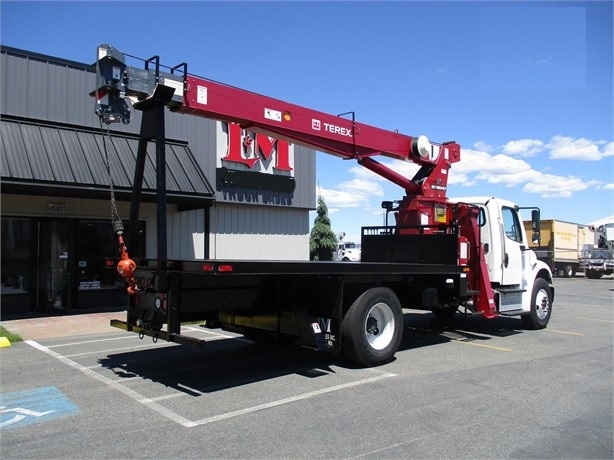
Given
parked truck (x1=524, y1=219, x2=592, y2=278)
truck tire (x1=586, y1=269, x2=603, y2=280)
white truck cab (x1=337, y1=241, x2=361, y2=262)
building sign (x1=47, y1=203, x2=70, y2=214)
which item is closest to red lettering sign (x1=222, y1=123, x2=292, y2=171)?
building sign (x1=47, y1=203, x2=70, y2=214)

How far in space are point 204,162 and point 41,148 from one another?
466 centimetres

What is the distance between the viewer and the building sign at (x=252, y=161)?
16.0 metres

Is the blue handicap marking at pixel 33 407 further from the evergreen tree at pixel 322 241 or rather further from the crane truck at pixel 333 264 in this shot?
the evergreen tree at pixel 322 241

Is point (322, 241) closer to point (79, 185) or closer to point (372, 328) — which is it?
point (79, 185)

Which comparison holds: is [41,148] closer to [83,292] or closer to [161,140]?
[83,292]

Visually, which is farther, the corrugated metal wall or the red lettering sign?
the red lettering sign

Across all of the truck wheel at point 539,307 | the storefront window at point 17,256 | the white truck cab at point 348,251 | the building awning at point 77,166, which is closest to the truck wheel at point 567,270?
the white truck cab at point 348,251

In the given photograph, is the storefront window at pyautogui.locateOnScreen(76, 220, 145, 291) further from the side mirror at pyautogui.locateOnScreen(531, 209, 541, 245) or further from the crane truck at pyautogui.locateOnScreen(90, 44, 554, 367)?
the side mirror at pyautogui.locateOnScreen(531, 209, 541, 245)

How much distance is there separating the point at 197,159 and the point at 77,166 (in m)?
3.97

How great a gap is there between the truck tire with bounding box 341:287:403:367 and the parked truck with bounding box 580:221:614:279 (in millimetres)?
30721

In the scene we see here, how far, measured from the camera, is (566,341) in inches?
380

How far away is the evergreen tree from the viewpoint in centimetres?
3672

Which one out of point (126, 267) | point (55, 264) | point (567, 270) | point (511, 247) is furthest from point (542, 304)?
point (567, 270)

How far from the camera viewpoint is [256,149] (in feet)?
54.5
